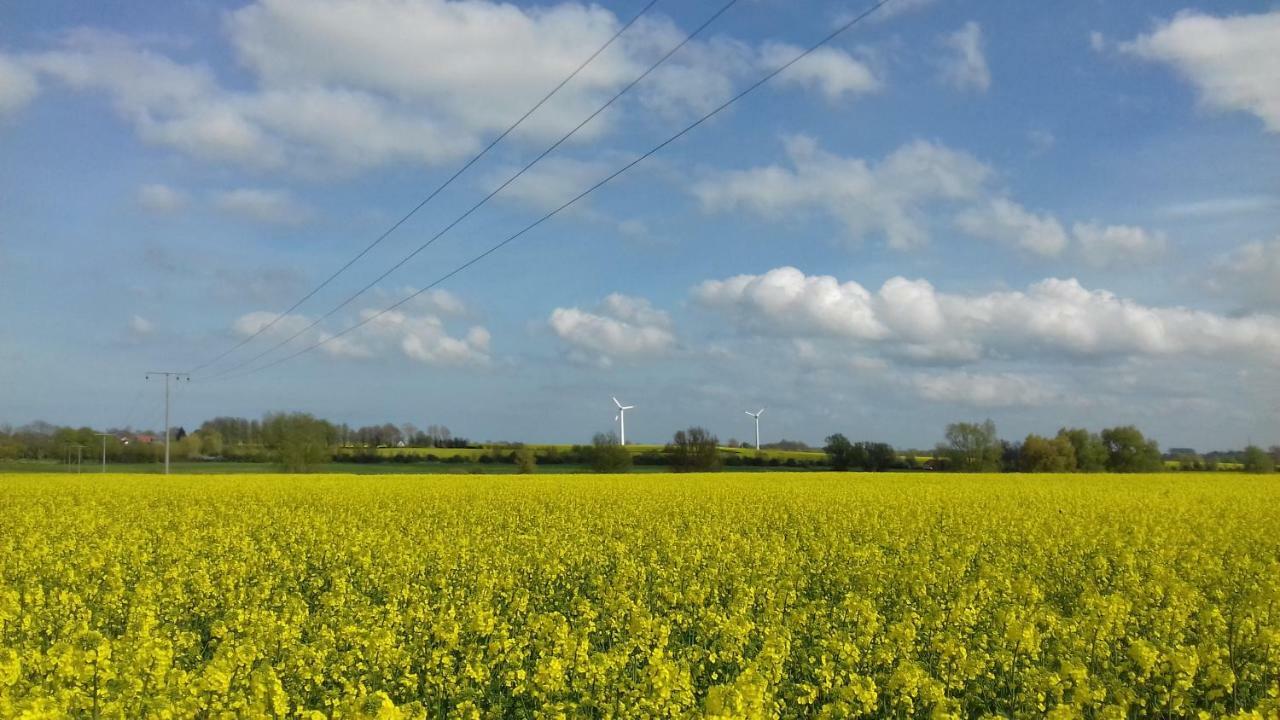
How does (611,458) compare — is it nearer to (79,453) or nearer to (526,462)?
(526,462)

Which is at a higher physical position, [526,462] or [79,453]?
[79,453]

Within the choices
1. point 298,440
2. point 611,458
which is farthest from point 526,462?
point 298,440

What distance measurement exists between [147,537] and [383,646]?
15473mm

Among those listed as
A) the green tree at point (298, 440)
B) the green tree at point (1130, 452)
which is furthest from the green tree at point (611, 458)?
the green tree at point (1130, 452)

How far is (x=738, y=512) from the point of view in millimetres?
26859

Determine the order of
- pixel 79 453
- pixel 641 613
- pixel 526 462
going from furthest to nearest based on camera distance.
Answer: pixel 79 453 < pixel 526 462 < pixel 641 613

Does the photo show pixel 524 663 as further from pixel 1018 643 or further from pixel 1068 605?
pixel 1068 605

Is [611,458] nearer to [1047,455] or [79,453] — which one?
[1047,455]

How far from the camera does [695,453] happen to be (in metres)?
83.2

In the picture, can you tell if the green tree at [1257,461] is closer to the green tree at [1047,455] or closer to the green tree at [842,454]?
the green tree at [1047,455]

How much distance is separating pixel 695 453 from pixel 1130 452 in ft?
142

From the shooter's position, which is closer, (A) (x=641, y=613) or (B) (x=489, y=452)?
(A) (x=641, y=613)

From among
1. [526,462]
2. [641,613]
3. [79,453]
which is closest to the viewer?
[641,613]

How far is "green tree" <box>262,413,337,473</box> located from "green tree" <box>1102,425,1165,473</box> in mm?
78702
